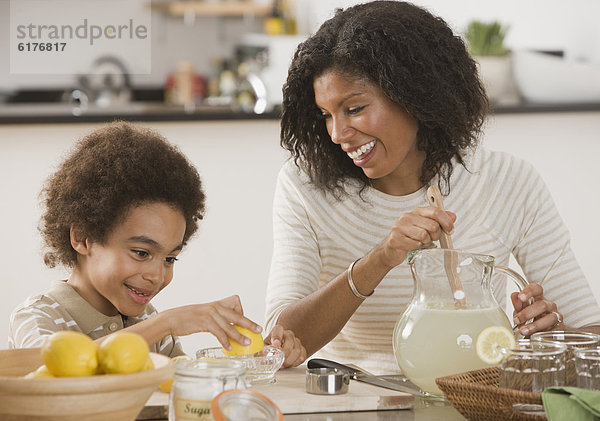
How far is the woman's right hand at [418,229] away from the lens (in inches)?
51.2

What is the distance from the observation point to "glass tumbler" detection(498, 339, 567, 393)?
3.43ft

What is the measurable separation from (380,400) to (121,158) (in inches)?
28.0

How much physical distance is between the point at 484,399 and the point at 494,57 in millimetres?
2247

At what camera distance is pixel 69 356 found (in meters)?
0.87

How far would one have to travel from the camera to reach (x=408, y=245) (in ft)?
4.46

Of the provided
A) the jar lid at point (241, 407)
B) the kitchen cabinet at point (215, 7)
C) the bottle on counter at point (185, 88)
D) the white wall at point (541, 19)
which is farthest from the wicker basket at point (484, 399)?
the kitchen cabinet at point (215, 7)

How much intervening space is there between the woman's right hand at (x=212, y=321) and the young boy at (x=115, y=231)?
20 cm

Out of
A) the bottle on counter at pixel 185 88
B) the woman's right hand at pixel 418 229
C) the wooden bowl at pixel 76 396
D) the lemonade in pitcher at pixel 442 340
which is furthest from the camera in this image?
the bottle on counter at pixel 185 88

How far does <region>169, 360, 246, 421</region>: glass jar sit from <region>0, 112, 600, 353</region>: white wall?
157 cm

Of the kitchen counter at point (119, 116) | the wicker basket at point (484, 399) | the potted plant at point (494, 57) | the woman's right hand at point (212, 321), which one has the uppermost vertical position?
the potted plant at point (494, 57)

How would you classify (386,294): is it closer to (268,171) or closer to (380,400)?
(380,400)

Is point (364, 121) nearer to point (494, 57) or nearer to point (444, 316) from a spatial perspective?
point (444, 316)

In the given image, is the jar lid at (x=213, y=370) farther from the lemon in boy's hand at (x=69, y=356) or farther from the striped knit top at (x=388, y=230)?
the striped knit top at (x=388, y=230)

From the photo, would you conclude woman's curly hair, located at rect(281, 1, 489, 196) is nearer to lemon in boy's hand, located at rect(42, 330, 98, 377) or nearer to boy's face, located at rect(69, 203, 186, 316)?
boy's face, located at rect(69, 203, 186, 316)
